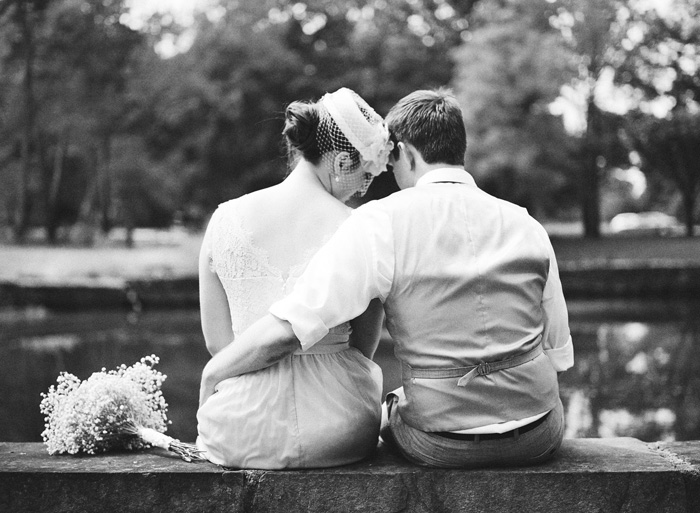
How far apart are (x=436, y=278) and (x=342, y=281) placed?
0.25m

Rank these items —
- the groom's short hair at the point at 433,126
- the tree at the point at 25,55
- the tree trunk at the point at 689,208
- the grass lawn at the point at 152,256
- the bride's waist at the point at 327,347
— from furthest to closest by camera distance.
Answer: the tree trunk at the point at 689,208, the tree at the point at 25,55, the grass lawn at the point at 152,256, the bride's waist at the point at 327,347, the groom's short hair at the point at 433,126

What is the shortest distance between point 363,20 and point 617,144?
444 inches

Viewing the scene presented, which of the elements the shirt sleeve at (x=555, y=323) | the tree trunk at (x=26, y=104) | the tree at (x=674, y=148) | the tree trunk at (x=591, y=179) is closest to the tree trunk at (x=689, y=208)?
the tree at (x=674, y=148)

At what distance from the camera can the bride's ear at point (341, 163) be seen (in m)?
2.55

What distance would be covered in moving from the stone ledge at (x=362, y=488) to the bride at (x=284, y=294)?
0.33ft

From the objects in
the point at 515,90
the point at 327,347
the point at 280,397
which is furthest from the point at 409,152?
the point at 515,90

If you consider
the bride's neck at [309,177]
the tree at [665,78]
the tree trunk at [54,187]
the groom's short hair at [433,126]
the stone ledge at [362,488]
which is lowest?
the tree trunk at [54,187]

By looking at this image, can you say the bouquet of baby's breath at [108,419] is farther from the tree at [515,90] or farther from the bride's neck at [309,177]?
the tree at [515,90]

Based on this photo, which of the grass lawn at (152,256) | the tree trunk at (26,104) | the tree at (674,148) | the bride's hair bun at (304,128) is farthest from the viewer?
the tree at (674,148)

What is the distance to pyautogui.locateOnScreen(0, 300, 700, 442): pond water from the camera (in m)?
6.65

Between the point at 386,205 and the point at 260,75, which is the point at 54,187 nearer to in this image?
the point at 260,75

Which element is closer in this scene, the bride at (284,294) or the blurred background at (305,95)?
the bride at (284,294)

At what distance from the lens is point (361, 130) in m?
2.49

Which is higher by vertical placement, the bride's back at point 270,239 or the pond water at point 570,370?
the bride's back at point 270,239
